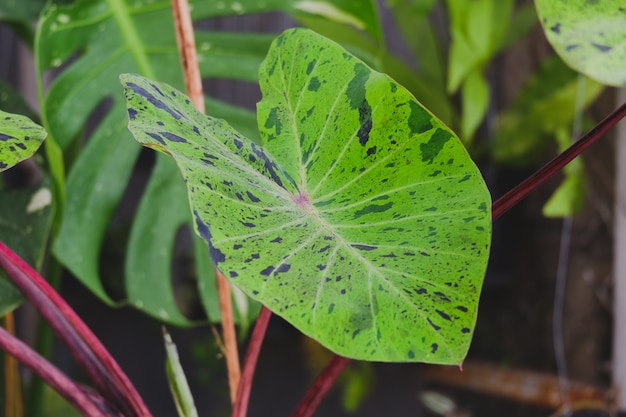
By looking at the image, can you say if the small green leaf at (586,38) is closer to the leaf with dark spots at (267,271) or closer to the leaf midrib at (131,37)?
the leaf with dark spots at (267,271)

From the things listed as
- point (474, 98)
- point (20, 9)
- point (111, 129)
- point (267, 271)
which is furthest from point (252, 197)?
point (474, 98)

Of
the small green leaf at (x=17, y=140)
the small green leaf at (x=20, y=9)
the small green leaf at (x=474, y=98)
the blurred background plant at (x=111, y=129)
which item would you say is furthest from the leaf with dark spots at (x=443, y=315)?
the small green leaf at (x=474, y=98)

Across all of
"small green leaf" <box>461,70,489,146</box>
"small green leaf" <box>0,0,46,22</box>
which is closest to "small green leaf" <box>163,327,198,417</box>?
"small green leaf" <box>0,0,46,22</box>

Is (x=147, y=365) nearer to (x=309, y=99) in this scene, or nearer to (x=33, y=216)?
(x=33, y=216)

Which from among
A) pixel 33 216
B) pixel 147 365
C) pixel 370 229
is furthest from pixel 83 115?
pixel 147 365

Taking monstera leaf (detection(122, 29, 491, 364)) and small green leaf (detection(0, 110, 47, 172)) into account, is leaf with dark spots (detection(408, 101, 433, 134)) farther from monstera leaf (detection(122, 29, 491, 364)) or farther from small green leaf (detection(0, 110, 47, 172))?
small green leaf (detection(0, 110, 47, 172))

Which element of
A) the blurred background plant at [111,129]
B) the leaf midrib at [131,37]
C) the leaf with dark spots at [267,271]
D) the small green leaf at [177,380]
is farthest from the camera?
the leaf midrib at [131,37]

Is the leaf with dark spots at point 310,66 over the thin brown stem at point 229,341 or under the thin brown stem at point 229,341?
over

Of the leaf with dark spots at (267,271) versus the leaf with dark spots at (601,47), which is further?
the leaf with dark spots at (601,47)
